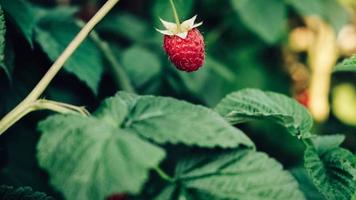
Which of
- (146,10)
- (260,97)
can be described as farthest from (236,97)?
(146,10)

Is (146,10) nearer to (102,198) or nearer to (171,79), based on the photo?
(171,79)

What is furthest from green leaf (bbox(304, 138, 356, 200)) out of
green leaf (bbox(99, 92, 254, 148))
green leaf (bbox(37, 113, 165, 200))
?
green leaf (bbox(37, 113, 165, 200))

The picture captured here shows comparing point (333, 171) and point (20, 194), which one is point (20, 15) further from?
point (333, 171)

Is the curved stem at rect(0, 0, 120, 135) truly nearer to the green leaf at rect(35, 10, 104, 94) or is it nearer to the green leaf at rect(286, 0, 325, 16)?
the green leaf at rect(35, 10, 104, 94)

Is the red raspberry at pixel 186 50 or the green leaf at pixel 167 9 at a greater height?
the green leaf at pixel 167 9

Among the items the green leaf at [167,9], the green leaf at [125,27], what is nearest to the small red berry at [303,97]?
the green leaf at [125,27]

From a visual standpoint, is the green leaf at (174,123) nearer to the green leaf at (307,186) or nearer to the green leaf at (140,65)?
the green leaf at (307,186)
